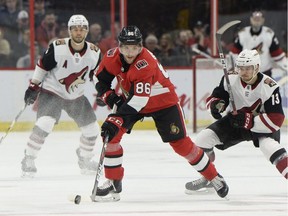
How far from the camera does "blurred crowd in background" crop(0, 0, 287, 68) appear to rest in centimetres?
977

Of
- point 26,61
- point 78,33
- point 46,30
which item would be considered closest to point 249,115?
point 78,33

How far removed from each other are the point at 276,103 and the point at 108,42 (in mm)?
4571

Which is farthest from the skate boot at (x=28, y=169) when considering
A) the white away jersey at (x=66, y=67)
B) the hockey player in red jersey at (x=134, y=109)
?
the hockey player in red jersey at (x=134, y=109)

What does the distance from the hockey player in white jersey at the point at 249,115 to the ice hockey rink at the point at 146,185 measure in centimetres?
25

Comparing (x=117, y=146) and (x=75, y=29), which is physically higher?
(x=75, y=29)

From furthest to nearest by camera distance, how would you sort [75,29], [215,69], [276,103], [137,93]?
1. [215,69]
2. [75,29]
3. [276,103]
4. [137,93]

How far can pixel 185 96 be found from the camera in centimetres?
973

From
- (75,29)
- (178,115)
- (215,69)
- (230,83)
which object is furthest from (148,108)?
(215,69)

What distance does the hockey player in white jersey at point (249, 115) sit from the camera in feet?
18.5

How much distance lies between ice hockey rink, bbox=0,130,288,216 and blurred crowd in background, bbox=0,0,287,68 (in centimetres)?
145

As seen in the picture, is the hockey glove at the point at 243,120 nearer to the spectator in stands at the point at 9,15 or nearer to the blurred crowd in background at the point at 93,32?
the blurred crowd in background at the point at 93,32

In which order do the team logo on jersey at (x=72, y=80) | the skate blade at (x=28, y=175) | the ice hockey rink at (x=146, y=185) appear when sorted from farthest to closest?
the team logo on jersey at (x=72, y=80), the skate blade at (x=28, y=175), the ice hockey rink at (x=146, y=185)

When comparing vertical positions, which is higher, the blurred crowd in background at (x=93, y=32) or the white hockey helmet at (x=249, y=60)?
the white hockey helmet at (x=249, y=60)

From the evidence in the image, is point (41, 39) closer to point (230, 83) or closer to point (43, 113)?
point (43, 113)
